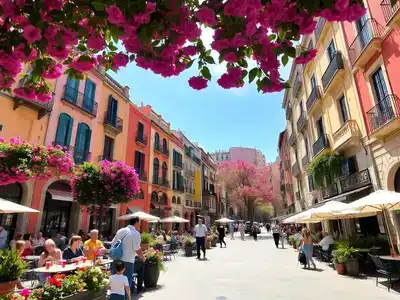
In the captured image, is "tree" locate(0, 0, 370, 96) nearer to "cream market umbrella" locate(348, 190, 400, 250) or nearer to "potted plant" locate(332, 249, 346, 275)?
"cream market umbrella" locate(348, 190, 400, 250)

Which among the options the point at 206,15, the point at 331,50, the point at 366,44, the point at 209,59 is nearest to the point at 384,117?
the point at 366,44

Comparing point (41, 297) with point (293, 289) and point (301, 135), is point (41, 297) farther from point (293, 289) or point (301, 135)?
point (301, 135)

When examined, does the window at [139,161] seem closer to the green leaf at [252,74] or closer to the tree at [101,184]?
the tree at [101,184]

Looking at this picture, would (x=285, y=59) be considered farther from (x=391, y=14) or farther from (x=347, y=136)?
(x=347, y=136)

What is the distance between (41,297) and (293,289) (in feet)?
19.6

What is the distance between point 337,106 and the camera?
14.7 meters

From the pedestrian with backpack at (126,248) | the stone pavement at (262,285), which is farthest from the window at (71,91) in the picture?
the pedestrian with backpack at (126,248)

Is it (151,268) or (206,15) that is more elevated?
(206,15)

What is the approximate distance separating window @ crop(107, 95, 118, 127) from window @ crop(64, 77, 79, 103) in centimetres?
329

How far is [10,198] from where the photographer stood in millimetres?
12633

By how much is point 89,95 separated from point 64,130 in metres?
3.70

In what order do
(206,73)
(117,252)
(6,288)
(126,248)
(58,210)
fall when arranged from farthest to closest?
(58,210), (126,248), (117,252), (6,288), (206,73)

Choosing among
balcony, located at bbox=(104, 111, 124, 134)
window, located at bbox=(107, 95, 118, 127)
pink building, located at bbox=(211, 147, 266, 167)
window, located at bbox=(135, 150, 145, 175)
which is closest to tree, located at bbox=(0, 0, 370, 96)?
balcony, located at bbox=(104, 111, 124, 134)

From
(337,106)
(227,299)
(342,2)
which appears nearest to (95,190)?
(227,299)
